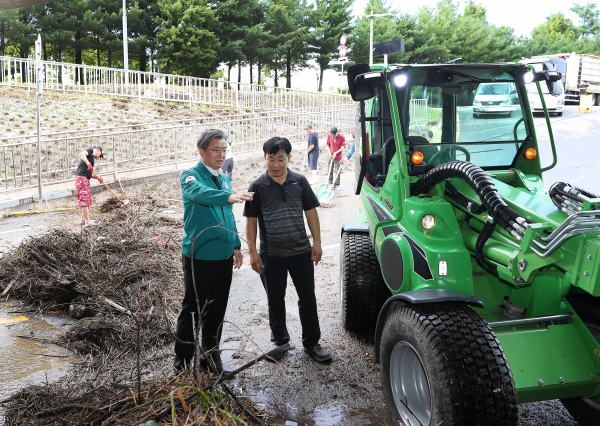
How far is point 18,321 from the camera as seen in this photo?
213 inches

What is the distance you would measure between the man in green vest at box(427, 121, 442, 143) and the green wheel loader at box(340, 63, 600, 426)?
0.01m

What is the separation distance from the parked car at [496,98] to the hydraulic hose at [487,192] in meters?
1.12

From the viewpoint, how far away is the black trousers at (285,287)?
4.49m

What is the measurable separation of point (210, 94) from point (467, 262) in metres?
23.4

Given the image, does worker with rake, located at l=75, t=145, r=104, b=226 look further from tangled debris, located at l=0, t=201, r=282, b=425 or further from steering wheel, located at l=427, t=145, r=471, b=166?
steering wheel, located at l=427, t=145, r=471, b=166

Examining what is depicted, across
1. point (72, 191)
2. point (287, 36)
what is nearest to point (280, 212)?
point (72, 191)

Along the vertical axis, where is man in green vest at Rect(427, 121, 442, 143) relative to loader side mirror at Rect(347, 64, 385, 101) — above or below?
below

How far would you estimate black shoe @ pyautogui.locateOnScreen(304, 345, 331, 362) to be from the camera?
4511mm

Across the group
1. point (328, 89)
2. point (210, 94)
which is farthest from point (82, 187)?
point (328, 89)

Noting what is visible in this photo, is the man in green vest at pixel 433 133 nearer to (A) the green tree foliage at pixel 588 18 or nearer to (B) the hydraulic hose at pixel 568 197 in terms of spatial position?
(B) the hydraulic hose at pixel 568 197

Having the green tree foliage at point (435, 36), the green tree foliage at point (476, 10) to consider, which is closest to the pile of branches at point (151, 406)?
the green tree foliage at point (435, 36)

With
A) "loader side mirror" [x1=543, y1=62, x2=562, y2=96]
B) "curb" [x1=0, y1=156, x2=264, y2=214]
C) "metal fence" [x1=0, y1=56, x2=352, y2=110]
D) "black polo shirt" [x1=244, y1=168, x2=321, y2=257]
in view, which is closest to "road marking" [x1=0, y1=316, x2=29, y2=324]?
"black polo shirt" [x1=244, y1=168, x2=321, y2=257]

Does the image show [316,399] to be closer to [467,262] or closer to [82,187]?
[467,262]

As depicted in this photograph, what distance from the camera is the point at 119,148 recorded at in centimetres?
1423
